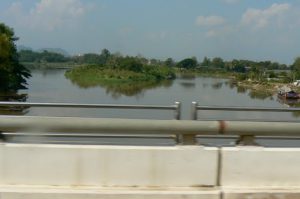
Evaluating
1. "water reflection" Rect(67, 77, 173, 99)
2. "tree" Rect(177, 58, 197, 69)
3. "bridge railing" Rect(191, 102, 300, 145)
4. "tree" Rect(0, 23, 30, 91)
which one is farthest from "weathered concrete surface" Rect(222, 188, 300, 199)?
"tree" Rect(177, 58, 197, 69)

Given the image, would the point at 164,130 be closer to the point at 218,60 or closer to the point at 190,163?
the point at 190,163

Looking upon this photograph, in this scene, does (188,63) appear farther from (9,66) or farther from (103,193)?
(103,193)

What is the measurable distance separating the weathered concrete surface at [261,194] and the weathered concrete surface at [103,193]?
134 millimetres

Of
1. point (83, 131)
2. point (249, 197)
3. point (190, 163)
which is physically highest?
point (83, 131)

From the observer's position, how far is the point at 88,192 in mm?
4102

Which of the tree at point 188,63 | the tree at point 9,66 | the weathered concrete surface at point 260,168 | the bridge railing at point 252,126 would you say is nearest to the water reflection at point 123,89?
the tree at point 9,66

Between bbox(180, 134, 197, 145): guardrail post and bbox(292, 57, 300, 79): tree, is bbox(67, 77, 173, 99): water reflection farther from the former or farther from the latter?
bbox(180, 134, 197, 145): guardrail post

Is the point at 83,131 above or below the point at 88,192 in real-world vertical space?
above

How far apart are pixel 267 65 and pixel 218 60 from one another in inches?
870

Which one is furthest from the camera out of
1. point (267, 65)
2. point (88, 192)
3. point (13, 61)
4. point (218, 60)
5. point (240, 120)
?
point (218, 60)

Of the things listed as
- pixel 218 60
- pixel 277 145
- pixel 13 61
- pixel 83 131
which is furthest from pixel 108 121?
pixel 218 60

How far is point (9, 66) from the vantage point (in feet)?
205

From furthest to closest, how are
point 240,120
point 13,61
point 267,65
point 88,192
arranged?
point 267,65
point 13,61
point 240,120
point 88,192

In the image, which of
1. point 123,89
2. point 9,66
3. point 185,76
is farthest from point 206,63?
point 9,66
